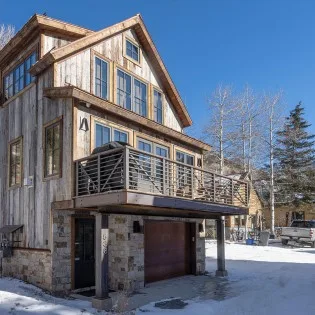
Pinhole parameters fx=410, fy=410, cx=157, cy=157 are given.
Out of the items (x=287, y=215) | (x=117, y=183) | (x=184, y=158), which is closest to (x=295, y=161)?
(x=287, y=215)

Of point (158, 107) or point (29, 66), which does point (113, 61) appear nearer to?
point (29, 66)

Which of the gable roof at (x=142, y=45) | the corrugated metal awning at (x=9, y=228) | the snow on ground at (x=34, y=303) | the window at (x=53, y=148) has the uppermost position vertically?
the gable roof at (x=142, y=45)

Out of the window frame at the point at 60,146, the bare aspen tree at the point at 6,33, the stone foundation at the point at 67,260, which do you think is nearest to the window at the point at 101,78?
the window frame at the point at 60,146

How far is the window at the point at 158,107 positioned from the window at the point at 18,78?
4944mm

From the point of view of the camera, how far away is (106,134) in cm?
1284

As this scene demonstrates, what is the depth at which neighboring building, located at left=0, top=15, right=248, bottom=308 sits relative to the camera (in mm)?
11055

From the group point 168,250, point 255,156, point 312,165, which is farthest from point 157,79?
point 312,165

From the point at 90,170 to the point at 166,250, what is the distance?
213 inches

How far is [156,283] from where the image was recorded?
13.9m

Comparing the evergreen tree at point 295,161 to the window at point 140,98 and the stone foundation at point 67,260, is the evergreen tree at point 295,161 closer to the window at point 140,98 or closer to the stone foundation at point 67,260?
the window at point 140,98

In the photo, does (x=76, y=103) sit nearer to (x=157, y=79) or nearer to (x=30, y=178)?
(x=30, y=178)

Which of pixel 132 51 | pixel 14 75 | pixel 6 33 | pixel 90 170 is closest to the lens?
pixel 90 170

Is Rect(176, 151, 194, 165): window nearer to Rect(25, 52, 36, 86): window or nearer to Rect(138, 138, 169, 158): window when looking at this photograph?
Rect(138, 138, 169, 158): window

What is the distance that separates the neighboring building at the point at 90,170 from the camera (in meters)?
11.1
